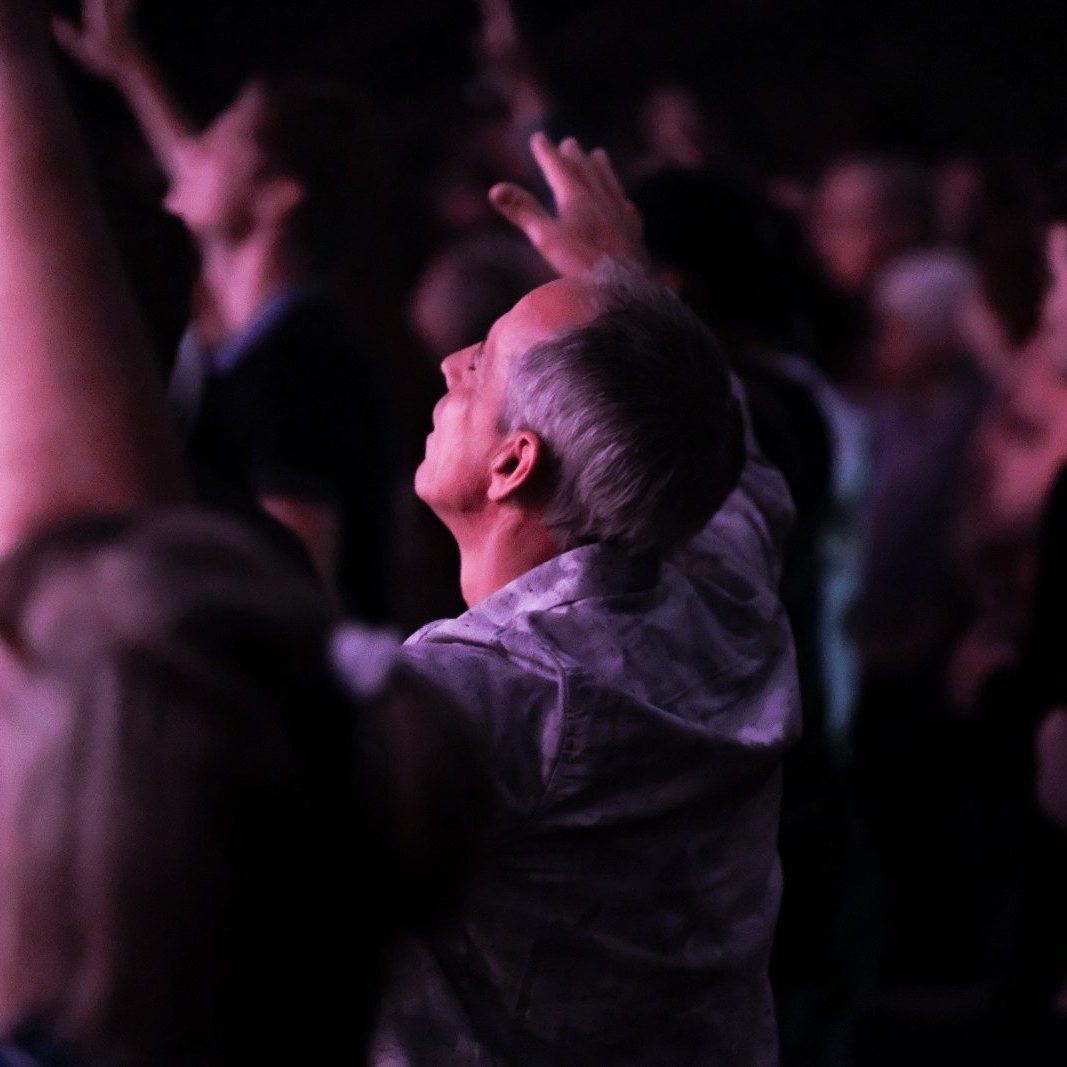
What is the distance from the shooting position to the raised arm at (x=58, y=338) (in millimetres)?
672

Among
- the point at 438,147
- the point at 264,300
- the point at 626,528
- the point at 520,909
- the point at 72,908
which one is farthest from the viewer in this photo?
the point at 438,147

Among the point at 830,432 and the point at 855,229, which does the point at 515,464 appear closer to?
the point at 830,432

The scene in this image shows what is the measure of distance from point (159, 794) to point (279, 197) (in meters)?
1.88

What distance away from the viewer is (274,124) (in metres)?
2.36

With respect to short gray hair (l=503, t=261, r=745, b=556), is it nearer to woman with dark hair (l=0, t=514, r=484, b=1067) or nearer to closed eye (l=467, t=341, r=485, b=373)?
closed eye (l=467, t=341, r=485, b=373)

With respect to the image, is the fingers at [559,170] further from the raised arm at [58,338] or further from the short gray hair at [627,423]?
the raised arm at [58,338]

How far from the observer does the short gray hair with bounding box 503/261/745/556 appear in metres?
1.21

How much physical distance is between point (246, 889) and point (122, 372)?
0.23 metres

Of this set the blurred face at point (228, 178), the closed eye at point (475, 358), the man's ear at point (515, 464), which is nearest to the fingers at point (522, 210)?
the closed eye at point (475, 358)

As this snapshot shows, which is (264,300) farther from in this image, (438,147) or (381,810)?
(438,147)

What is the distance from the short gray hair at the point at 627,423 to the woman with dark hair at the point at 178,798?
560 mm

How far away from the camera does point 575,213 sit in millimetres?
1650

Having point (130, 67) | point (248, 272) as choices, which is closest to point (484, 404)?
point (248, 272)

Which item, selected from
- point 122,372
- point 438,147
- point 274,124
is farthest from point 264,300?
point 438,147
